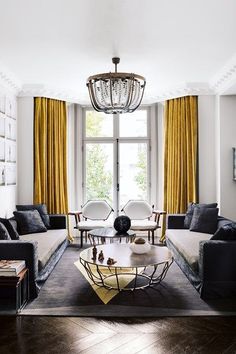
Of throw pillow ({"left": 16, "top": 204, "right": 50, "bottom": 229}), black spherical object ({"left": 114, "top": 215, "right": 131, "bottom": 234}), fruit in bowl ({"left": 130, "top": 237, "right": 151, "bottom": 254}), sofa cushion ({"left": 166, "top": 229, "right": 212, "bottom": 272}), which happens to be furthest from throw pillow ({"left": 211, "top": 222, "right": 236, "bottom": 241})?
throw pillow ({"left": 16, "top": 204, "right": 50, "bottom": 229})

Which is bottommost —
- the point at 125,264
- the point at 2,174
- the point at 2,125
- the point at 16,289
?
the point at 16,289

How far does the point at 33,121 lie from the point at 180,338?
15.4ft

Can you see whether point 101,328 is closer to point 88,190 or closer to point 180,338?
point 180,338

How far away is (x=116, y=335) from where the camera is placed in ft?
9.12

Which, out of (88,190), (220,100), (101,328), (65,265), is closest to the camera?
(101,328)

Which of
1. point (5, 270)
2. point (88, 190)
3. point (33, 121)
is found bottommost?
point (5, 270)

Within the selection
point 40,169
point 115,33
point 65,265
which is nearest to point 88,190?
point 40,169

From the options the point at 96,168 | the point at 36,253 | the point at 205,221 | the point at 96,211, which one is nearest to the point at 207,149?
the point at 205,221

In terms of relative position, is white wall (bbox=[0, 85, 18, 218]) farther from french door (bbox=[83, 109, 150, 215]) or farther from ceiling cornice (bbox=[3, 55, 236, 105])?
french door (bbox=[83, 109, 150, 215])

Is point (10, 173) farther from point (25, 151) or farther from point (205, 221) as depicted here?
point (205, 221)

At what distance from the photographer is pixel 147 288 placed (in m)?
3.91

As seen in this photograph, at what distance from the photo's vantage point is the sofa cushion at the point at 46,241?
4016 mm

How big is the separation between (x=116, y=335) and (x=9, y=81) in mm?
4238

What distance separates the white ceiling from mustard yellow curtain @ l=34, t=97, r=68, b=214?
52cm
